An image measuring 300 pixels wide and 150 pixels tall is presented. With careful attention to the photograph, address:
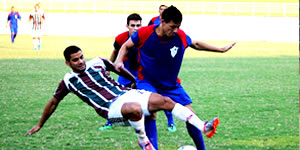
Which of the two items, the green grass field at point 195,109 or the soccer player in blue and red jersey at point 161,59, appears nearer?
the soccer player in blue and red jersey at point 161,59

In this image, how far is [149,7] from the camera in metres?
46.9

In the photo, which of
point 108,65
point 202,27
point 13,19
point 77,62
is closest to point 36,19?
point 13,19

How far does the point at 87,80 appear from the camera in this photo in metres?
5.38

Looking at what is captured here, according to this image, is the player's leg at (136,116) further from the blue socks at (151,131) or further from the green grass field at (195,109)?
the green grass field at (195,109)

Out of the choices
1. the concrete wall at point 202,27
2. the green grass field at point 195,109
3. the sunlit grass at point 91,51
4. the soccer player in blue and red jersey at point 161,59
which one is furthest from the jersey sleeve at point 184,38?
the concrete wall at point 202,27

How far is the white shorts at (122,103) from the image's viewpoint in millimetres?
5105

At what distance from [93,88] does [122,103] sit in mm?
413

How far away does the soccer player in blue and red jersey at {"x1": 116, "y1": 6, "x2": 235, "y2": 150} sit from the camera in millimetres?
5555

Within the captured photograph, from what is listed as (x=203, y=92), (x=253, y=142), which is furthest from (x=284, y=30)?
(x=253, y=142)

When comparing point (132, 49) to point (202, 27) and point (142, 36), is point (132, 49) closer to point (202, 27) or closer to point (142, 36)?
point (142, 36)

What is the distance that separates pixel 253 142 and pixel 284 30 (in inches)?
1213

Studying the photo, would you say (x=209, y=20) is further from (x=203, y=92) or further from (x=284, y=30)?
(x=203, y=92)

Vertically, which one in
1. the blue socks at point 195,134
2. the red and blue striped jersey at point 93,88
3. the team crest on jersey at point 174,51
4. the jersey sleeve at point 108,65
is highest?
the team crest on jersey at point 174,51

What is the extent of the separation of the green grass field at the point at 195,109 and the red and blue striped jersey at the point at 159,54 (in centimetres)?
108
